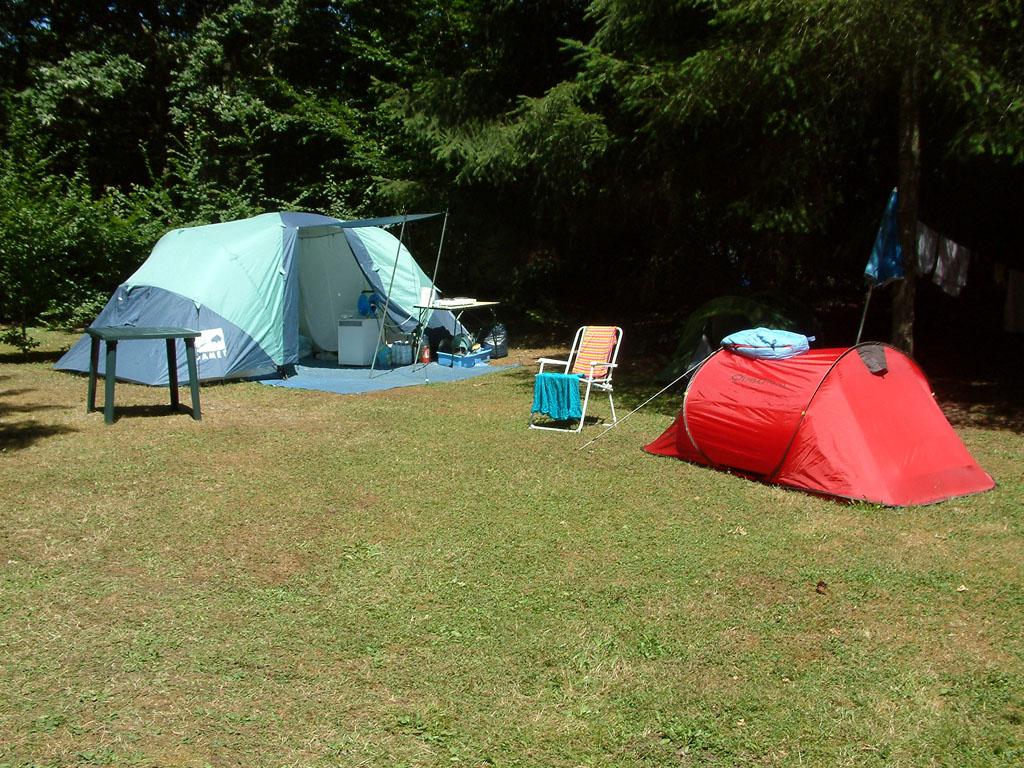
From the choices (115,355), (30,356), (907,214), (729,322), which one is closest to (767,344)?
(907,214)

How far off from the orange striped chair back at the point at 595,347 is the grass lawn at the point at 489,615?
167 cm

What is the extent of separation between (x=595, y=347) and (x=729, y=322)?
2.05 meters

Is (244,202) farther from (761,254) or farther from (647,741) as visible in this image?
(647,741)

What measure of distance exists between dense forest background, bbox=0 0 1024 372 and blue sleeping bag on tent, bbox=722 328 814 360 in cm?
247

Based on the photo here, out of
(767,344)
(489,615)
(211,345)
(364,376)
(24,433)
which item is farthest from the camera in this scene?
(364,376)

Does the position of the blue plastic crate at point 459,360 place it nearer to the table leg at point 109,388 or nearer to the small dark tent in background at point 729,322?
the small dark tent in background at point 729,322

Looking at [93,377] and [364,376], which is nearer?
[93,377]

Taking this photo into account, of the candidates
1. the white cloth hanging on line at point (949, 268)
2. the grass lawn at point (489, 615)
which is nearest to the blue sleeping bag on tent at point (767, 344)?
the grass lawn at point (489, 615)

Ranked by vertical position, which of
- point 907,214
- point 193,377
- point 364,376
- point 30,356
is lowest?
point 30,356

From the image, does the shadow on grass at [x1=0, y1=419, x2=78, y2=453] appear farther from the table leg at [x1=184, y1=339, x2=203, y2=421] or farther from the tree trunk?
the tree trunk

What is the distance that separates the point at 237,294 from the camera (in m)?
10.5

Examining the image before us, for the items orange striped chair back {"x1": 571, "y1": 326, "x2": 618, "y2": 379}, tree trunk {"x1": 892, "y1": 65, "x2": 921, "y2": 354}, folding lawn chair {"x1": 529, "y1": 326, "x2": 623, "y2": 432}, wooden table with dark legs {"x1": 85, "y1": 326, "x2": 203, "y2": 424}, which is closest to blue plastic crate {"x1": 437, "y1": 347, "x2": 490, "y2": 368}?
folding lawn chair {"x1": 529, "y1": 326, "x2": 623, "y2": 432}

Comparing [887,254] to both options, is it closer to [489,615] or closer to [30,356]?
[489,615]

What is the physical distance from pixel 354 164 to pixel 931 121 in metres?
11.2
